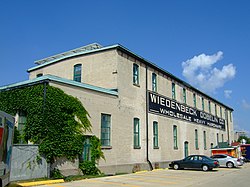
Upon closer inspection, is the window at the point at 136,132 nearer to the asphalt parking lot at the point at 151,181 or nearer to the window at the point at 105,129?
the window at the point at 105,129

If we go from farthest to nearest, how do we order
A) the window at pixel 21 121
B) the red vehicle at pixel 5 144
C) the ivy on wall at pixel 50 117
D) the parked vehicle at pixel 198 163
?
1. the parked vehicle at pixel 198 163
2. the window at pixel 21 121
3. the ivy on wall at pixel 50 117
4. the red vehicle at pixel 5 144

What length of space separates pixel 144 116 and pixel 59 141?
10158mm

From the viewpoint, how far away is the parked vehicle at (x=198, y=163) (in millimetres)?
23733

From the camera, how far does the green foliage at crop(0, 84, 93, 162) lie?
595 inches

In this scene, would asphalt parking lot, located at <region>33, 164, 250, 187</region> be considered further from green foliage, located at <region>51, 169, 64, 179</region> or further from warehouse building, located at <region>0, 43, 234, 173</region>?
warehouse building, located at <region>0, 43, 234, 173</region>

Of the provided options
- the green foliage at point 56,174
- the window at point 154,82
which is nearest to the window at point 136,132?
the window at point 154,82

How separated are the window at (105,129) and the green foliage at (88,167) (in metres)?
1.95

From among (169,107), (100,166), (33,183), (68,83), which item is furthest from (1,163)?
(169,107)

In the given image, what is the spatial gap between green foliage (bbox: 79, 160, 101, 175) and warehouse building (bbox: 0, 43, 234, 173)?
0.86 metres

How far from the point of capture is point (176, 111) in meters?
30.2

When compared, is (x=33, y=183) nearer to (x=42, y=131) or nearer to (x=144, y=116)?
(x=42, y=131)

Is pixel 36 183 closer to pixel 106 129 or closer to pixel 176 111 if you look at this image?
pixel 106 129

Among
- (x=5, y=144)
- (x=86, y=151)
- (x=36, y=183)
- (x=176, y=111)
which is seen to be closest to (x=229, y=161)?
(x=176, y=111)

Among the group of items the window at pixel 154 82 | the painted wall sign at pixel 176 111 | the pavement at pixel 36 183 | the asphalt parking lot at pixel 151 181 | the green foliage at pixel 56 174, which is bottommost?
the asphalt parking lot at pixel 151 181
